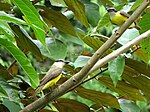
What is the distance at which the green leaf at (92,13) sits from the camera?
1.26m

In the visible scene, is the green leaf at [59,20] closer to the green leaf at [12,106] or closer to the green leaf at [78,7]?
the green leaf at [78,7]

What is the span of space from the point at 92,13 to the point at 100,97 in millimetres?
268

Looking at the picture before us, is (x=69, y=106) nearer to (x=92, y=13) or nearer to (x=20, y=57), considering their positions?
(x=92, y=13)

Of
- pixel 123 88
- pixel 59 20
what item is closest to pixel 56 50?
pixel 59 20

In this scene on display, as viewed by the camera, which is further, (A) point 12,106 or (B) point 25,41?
(B) point 25,41

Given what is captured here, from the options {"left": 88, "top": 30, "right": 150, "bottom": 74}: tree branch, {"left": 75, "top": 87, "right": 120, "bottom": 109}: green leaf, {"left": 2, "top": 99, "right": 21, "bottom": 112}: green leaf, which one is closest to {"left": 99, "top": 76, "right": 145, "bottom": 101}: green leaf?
{"left": 75, "top": 87, "right": 120, "bottom": 109}: green leaf

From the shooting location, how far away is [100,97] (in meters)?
1.17

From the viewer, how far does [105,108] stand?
121cm

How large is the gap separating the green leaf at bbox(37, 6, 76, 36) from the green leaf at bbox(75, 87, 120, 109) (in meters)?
0.16

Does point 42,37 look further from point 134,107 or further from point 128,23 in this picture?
point 134,107

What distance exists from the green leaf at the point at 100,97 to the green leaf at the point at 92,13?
0.69 feet

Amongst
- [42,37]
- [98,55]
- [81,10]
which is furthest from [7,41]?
[81,10]

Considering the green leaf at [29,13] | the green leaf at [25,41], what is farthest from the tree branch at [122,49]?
the green leaf at [25,41]

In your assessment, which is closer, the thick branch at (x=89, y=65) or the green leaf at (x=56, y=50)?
the thick branch at (x=89, y=65)
